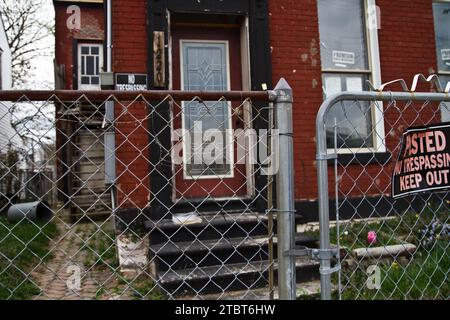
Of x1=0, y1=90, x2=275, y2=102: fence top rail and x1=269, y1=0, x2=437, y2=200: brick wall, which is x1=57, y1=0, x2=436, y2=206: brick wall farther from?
x1=0, y1=90, x2=275, y2=102: fence top rail

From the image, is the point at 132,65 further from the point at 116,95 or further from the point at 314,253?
the point at 314,253

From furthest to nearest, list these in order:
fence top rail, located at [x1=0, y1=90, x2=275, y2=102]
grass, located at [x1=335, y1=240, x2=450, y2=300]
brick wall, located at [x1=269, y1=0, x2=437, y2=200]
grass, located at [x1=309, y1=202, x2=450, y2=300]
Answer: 1. brick wall, located at [x1=269, y1=0, x2=437, y2=200]
2. grass, located at [x1=335, y1=240, x2=450, y2=300]
3. grass, located at [x1=309, y1=202, x2=450, y2=300]
4. fence top rail, located at [x1=0, y1=90, x2=275, y2=102]

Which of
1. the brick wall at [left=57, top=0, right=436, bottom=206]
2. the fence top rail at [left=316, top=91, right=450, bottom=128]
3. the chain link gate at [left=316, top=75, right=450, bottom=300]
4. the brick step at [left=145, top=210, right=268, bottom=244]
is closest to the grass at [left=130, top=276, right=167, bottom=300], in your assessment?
the brick step at [left=145, top=210, right=268, bottom=244]

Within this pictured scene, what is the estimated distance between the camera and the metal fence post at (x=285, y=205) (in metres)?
1.72

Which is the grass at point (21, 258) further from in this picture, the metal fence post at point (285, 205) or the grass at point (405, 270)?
the grass at point (405, 270)

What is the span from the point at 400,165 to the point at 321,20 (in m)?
4.43

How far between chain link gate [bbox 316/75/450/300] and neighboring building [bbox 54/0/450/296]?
0.17m

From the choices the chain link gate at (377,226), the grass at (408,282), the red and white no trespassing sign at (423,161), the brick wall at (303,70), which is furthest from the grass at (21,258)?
the brick wall at (303,70)

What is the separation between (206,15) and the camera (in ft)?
18.0

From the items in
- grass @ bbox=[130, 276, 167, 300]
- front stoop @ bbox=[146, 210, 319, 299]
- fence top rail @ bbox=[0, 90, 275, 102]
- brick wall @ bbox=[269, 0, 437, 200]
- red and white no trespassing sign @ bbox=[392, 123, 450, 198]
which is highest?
brick wall @ bbox=[269, 0, 437, 200]

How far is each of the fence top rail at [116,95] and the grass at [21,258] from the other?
3.41 feet

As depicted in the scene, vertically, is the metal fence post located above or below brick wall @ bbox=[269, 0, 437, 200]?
below

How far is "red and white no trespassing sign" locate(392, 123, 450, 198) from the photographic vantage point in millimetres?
1994

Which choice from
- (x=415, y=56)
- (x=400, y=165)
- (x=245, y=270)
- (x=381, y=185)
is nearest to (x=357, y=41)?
(x=415, y=56)
